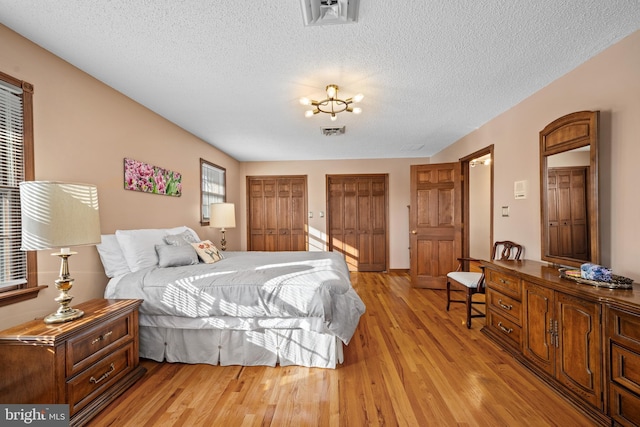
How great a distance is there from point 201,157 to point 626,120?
15.5 feet

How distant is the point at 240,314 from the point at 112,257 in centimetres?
129

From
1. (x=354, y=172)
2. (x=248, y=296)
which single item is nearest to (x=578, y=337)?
(x=248, y=296)

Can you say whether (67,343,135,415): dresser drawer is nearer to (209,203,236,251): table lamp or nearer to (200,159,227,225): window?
(209,203,236,251): table lamp

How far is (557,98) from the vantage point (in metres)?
2.44

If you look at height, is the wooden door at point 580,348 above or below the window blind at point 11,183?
below

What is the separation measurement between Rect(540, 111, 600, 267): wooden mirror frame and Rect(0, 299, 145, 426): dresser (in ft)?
11.6

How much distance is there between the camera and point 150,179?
120 inches

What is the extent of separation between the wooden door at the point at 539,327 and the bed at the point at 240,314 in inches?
53.2

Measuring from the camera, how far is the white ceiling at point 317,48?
1613mm

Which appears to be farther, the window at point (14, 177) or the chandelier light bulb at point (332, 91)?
the chandelier light bulb at point (332, 91)

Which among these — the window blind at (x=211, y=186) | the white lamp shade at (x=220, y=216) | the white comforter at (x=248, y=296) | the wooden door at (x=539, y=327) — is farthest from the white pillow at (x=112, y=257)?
the wooden door at (x=539, y=327)

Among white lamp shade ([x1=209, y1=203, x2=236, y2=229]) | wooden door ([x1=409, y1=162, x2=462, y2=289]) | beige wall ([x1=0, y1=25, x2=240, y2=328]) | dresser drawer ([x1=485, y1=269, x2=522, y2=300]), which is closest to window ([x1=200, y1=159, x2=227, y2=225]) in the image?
white lamp shade ([x1=209, y1=203, x2=236, y2=229])

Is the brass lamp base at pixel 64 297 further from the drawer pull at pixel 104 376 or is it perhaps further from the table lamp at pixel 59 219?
the drawer pull at pixel 104 376

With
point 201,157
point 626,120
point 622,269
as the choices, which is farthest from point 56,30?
point 622,269
